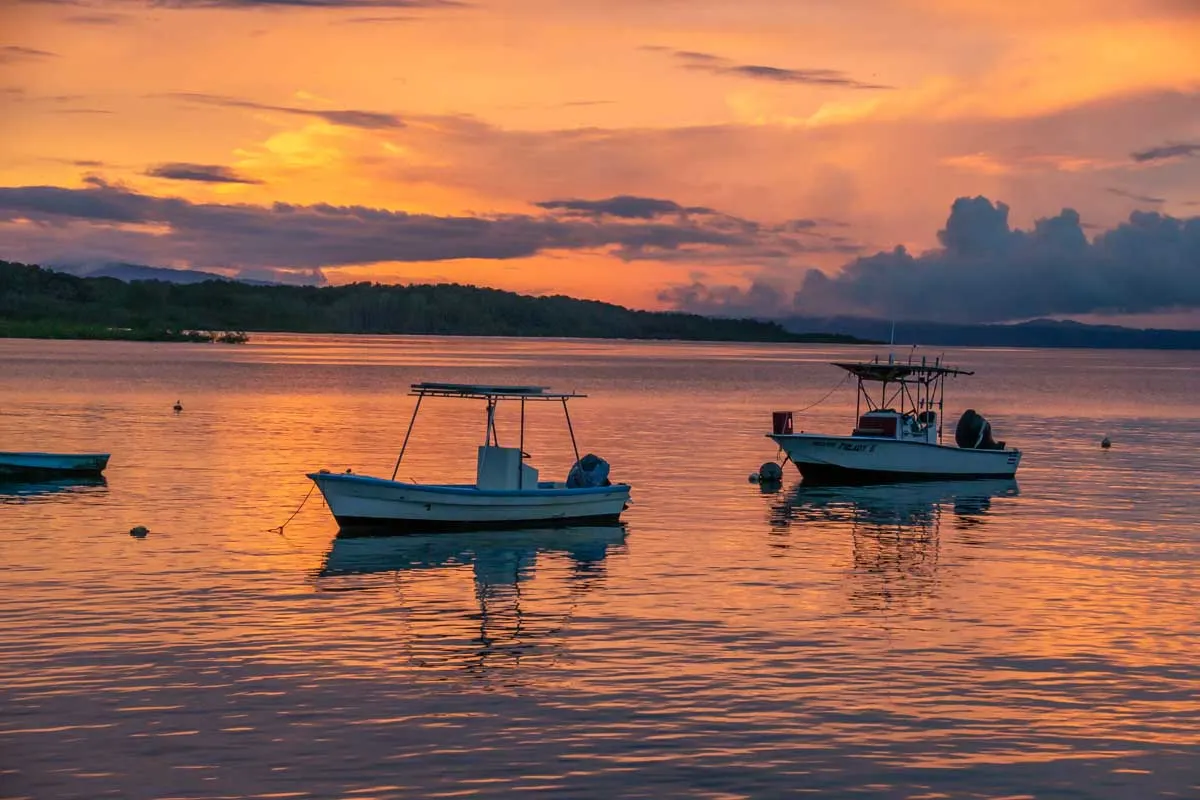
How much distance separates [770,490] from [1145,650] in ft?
96.3

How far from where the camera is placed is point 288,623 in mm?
27328

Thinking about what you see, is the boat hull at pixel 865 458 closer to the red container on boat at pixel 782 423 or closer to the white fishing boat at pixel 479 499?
the red container on boat at pixel 782 423

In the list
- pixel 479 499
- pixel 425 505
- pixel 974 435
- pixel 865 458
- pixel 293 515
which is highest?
pixel 974 435

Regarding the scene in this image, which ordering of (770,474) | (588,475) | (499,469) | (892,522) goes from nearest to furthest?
1. (499,469)
2. (588,475)
3. (892,522)
4. (770,474)

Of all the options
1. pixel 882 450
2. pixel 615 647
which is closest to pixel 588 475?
pixel 615 647

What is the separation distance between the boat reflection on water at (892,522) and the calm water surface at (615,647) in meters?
0.22

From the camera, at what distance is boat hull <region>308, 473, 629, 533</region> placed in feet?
130

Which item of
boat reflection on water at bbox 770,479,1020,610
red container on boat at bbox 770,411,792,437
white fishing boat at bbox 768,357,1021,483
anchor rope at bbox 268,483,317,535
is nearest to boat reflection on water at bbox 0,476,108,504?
anchor rope at bbox 268,483,317,535

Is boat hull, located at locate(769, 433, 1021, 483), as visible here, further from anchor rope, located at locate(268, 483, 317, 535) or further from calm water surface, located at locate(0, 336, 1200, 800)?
anchor rope, located at locate(268, 483, 317, 535)

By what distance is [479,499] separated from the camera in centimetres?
4025

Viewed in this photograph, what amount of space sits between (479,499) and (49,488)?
18.2 meters

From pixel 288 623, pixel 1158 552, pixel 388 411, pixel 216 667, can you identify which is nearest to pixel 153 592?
pixel 288 623

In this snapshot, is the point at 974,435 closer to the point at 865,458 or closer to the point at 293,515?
the point at 865,458

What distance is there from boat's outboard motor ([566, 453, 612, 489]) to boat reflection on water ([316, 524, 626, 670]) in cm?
157
